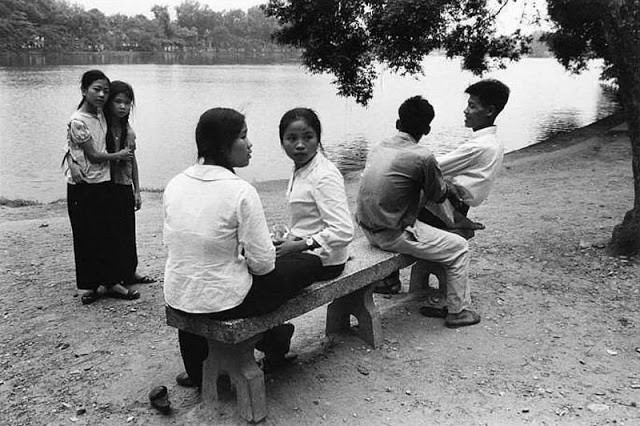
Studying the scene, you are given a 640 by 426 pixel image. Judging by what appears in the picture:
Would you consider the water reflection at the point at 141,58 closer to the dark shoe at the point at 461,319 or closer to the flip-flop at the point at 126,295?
the flip-flop at the point at 126,295

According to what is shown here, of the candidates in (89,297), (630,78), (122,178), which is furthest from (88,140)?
(630,78)

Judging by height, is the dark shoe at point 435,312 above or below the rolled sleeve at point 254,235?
below

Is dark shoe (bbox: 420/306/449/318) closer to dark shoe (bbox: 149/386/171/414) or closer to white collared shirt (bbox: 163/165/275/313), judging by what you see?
white collared shirt (bbox: 163/165/275/313)

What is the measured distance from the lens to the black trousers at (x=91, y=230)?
503 centimetres

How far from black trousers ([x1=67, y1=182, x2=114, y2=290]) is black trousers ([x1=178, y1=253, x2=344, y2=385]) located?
190 centimetres

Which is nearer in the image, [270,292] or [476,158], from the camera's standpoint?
[270,292]

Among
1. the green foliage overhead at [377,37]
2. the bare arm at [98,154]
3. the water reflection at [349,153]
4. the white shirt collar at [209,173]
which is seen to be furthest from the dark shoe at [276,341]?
the water reflection at [349,153]

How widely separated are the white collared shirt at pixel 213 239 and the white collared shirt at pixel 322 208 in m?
0.55

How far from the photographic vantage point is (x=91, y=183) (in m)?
5.00

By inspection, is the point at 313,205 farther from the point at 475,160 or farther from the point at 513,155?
the point at 513,155

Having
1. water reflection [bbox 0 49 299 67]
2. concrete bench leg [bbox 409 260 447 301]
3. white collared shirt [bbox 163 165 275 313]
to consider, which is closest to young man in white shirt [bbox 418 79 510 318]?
concrete bench leg [bbox 409 260 447 301]

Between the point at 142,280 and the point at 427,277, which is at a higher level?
the point at 427,277

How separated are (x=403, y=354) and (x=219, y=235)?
1.67 metres

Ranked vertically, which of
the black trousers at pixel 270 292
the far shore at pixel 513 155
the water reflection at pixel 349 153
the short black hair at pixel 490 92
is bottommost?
the water reflection at pixel 349 153
